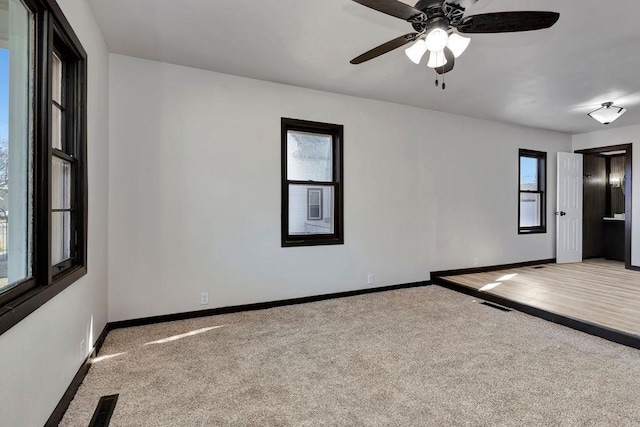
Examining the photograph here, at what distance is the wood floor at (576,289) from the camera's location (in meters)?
3.27

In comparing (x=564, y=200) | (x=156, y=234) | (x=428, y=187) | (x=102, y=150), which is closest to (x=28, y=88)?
(x=102, y=150)

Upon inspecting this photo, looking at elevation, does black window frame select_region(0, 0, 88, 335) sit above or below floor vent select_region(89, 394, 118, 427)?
above

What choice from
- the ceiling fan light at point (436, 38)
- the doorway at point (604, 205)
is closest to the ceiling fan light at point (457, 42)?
the ceiling fan light at point (436, 38)

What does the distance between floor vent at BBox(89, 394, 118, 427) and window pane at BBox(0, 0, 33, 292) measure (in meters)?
0.90

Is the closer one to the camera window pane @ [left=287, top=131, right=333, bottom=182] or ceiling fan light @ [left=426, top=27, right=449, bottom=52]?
ceiling fan light @ [left=426, top=27, right=449, bottom=52]

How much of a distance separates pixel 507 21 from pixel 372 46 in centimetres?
131

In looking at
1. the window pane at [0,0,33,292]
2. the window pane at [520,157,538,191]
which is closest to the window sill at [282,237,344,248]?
the window pane at [0,0,33,292]

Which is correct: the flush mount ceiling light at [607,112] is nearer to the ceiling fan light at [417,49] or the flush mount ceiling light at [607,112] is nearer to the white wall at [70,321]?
the ceiling fan light at [417,49]

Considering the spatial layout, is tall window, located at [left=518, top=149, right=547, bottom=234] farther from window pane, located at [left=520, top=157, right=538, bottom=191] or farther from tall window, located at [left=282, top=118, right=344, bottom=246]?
tall window, located at [left=282, top=118, right=344, bottom=246]

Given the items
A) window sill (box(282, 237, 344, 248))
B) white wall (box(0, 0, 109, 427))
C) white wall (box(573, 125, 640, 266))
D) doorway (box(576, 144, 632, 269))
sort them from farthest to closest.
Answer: doorway (box(576, 144, 632, 269)) → white wall (box(573, 125, 640, 266)) → window sill (box(282, 237, 344, 248)) → white wall (box(0, 0, 109, 427))

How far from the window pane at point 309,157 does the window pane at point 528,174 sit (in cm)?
391

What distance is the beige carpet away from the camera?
1.88 metres

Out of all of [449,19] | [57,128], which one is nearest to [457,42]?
[449,19]

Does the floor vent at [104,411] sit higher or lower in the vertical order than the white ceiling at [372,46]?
lower
